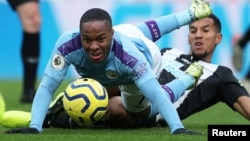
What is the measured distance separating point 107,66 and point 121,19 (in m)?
7.85

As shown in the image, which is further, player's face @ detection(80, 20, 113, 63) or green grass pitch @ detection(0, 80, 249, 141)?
player's face @ detection(80, 20, 113, 63)

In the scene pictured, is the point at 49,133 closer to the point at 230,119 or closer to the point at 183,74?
the point at 183,74

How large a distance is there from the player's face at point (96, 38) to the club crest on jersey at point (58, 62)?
209mm

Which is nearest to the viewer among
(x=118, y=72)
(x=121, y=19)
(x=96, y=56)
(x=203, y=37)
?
(x=96, y=56)

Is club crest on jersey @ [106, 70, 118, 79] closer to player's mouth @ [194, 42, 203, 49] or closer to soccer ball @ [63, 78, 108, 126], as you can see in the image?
soccer ball @ [63, 78, 108, 126]

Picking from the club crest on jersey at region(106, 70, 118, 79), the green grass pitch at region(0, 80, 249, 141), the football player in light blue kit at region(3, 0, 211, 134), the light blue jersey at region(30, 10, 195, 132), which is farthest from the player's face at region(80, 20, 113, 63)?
the green grass pitch at region(0, 80, 249, 141)

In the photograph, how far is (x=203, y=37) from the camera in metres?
8.93

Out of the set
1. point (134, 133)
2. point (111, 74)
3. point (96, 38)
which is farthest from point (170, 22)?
point (96, 38)

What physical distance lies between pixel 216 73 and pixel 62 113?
141 centimetres

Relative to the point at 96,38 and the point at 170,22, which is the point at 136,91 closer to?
the point at 96,38

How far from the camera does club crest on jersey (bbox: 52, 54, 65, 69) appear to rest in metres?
7.34

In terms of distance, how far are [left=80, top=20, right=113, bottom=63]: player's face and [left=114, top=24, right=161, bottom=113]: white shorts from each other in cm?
64

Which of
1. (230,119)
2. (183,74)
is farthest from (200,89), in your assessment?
(230,119)

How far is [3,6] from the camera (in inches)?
611
